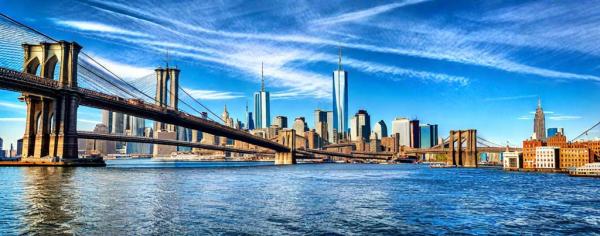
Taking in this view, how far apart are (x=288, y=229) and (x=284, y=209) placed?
694cm

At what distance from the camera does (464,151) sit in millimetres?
185250

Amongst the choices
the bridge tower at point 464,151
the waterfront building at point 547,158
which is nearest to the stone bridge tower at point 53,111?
the waterfront building at point 547,158

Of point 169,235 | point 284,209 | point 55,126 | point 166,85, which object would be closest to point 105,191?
point 284,209

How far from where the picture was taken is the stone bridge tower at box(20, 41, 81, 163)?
250 feet

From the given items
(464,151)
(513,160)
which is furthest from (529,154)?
(464,151)

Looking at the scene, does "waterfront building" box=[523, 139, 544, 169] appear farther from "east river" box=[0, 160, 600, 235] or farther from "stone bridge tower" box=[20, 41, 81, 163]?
"stone bridge tower" box=[20, 41, 81, 163]

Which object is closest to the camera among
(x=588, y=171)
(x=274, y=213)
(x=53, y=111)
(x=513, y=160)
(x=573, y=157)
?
(x=274, y=213)

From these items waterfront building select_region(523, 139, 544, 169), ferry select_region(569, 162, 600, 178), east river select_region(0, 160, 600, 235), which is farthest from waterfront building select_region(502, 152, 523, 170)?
east river select_region(0, 160, 600, 235)

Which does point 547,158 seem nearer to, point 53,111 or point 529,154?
point 529,154

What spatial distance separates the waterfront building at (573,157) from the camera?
345 ft

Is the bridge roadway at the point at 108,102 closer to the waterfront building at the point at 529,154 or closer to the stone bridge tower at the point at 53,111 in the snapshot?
the stone bridge tower at the point at 53,111

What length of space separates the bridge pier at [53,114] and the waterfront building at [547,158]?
92.4 m

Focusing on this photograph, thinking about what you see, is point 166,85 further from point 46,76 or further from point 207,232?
point 207,232

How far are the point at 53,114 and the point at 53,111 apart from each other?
48 cm
